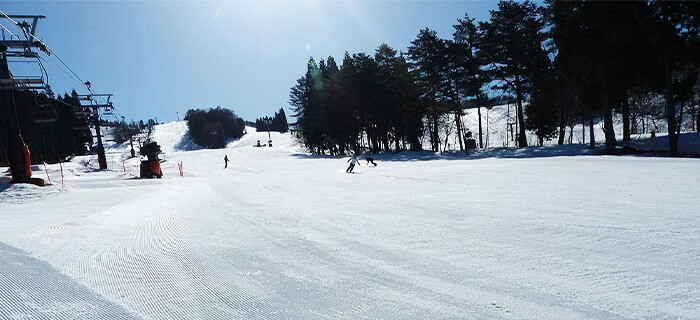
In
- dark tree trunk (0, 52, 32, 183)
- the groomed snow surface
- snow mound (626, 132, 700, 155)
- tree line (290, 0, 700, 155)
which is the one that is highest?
tree line (290, 0, 700, 155)

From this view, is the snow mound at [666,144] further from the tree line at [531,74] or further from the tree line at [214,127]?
the tree line at [214,127]

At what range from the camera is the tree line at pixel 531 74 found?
1769 centimetres

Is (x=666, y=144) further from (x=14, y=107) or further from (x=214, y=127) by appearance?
(x=214, y=127)

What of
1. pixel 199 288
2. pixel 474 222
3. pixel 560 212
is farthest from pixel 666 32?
pixel 199 288

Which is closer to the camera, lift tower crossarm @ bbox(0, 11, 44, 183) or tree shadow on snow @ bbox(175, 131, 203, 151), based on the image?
lift tower crossarm @ bbox(0, 11, 44, 183)

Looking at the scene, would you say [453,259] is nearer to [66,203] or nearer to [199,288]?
[199,288]

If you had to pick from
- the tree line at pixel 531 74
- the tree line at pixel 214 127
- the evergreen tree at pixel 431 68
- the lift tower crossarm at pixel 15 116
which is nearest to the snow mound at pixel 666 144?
the tree line at pixel 531 74

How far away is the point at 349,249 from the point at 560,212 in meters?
3.19

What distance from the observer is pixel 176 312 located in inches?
82.4

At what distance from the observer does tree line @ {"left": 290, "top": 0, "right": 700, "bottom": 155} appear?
1769cm

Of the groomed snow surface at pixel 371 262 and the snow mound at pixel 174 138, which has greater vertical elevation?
the snow mound at pixel 174 138

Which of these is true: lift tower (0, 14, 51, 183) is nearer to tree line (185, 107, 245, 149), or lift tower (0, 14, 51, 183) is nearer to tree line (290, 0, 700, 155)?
tree line (290, 0, 700, 155)

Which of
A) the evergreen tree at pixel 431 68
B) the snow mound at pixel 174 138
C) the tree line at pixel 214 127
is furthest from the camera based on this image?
the snow mound at pixel 174 138

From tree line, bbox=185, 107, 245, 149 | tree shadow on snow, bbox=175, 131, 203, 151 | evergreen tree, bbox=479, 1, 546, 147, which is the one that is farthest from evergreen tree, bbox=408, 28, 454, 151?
tree shadow on snow, bbox=175, 131, 203, 151
